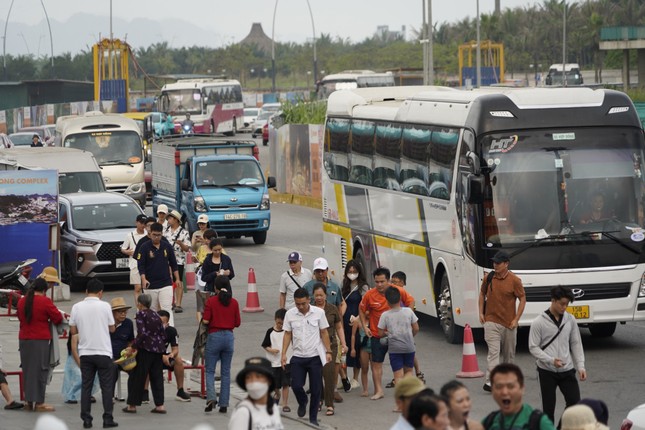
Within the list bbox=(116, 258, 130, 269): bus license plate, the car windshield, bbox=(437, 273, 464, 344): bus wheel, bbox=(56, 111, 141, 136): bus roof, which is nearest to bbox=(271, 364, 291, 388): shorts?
bbox=(437, 273, 464, 344): bus wheel

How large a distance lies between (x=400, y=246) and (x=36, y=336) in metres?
7.42

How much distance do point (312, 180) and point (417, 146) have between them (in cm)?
2359

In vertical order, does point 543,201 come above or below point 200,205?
above

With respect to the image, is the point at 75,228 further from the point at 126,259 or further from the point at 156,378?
the point at 156,378

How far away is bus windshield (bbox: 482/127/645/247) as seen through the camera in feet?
57.6

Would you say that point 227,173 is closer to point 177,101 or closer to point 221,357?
point 221,357

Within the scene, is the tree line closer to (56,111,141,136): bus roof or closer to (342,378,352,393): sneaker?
(56,111,141,136): bus roof

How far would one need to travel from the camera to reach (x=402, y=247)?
20.5 m

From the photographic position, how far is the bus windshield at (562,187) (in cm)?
1756

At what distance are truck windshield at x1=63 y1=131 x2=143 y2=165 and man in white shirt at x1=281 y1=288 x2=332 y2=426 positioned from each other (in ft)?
88.8

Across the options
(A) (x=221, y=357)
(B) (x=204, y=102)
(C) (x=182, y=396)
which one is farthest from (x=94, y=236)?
(B) (x=204, y=102)

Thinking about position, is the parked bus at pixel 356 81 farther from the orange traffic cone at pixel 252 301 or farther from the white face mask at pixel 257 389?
the white face mask at pixel 257 389

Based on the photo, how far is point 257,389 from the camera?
8.08 metres

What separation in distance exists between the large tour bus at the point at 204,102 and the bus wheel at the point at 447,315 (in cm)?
5222
